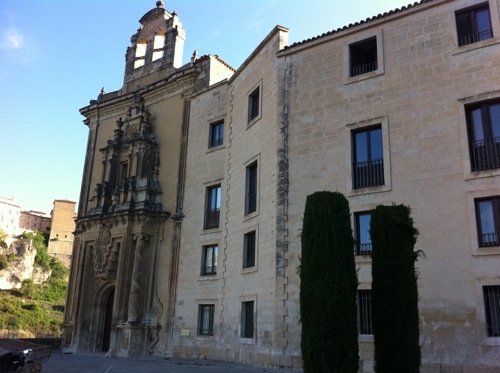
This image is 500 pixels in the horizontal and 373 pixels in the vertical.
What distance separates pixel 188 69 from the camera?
74.1 ft

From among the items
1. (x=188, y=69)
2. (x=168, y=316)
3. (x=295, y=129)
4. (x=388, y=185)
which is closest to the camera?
(x=388, y=185)

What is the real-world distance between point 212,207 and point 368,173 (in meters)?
7.68

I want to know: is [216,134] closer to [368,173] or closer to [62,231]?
[368,173]

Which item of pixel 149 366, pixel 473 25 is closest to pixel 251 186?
pixel 149 366

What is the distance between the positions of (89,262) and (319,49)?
14.7m

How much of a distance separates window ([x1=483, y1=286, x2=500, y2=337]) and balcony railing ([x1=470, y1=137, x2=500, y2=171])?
3064 millimetres

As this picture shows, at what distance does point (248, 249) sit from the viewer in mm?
17250

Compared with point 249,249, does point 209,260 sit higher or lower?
lower

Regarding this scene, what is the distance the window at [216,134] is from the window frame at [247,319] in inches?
284

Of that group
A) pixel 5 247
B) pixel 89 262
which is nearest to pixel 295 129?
pixel 89 262

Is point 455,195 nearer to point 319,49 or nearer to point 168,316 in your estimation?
point 319,49

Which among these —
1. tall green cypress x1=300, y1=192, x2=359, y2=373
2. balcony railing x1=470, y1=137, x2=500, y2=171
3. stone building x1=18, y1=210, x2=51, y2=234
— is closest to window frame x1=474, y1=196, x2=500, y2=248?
balcony railing x1=470, y1=137, x2=500, y2=171

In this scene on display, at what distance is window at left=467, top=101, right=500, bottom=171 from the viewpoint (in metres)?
12.5

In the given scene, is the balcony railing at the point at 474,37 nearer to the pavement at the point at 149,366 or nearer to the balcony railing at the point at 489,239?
the balcony railing at the point at 489,239
